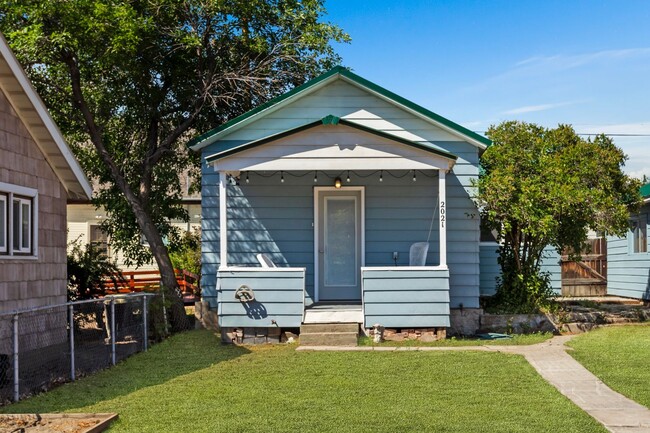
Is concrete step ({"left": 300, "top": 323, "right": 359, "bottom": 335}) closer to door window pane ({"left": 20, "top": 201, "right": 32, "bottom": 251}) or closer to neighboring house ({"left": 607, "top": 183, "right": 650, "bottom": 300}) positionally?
door window pane ({"left": 20, "top": 201, "right": 32, "bottom": 251})

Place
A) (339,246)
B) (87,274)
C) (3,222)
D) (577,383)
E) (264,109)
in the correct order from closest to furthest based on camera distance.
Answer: (577,383), (3,222), (264,109), (339,246), (87,274)

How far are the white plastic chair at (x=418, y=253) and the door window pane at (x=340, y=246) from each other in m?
1.18

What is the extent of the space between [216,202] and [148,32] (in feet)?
12.0

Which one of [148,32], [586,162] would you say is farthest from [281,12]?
[586,162]

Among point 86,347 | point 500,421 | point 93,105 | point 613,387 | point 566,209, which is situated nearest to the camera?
point 500,421

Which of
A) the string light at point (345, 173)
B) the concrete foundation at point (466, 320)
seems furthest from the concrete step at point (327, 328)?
the string light at point (345, 173)

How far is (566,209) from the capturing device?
605 inches

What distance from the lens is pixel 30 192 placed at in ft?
42.0

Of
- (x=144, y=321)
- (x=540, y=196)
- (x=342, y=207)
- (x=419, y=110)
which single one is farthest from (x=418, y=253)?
(x=144, y=321)

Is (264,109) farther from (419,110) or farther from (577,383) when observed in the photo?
(577,383)

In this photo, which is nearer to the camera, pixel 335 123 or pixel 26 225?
pixel 26 225

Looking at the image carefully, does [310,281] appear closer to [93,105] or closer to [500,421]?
[93,105]

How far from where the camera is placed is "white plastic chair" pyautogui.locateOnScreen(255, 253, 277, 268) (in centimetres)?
1498

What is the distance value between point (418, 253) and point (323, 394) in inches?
242
